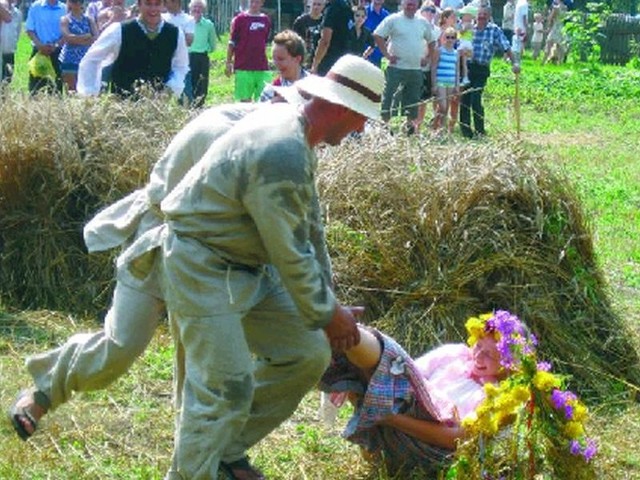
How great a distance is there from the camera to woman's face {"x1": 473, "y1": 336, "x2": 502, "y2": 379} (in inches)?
220

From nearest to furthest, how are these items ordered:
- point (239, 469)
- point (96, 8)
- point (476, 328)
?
1. point (239, 469)
2. point (476, 328)
3. point (96, 8)

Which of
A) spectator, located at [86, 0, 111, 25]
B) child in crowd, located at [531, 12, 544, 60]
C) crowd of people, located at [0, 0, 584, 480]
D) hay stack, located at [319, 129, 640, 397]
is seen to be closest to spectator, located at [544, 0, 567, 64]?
child in crowd, located at [531, 12, 544, 60]

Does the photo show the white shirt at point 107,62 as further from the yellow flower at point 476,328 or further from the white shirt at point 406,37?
the white shirt at point 406,37

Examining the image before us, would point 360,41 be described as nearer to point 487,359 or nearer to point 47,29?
point 47,29

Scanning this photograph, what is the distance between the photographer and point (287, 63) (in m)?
10.1

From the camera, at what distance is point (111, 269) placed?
814 cm

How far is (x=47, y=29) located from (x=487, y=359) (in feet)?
37.1

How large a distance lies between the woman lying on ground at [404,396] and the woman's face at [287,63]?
15.5 ft

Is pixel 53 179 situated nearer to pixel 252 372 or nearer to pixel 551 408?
pixel 252 372

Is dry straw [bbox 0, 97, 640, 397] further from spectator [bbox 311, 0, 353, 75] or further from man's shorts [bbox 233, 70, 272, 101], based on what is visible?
man's shorts [bbox 233, 70, 272, 101]

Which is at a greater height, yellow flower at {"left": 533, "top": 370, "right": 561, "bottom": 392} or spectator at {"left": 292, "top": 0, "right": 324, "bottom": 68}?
yellow flower at {"left": 533, "top": 370, "right": 561, "bottom": 392}

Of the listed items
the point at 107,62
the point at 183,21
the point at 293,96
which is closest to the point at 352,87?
the point at 293,96

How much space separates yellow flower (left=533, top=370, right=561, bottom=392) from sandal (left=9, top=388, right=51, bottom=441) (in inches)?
76.8

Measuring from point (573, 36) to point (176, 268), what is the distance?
27.4 meters
